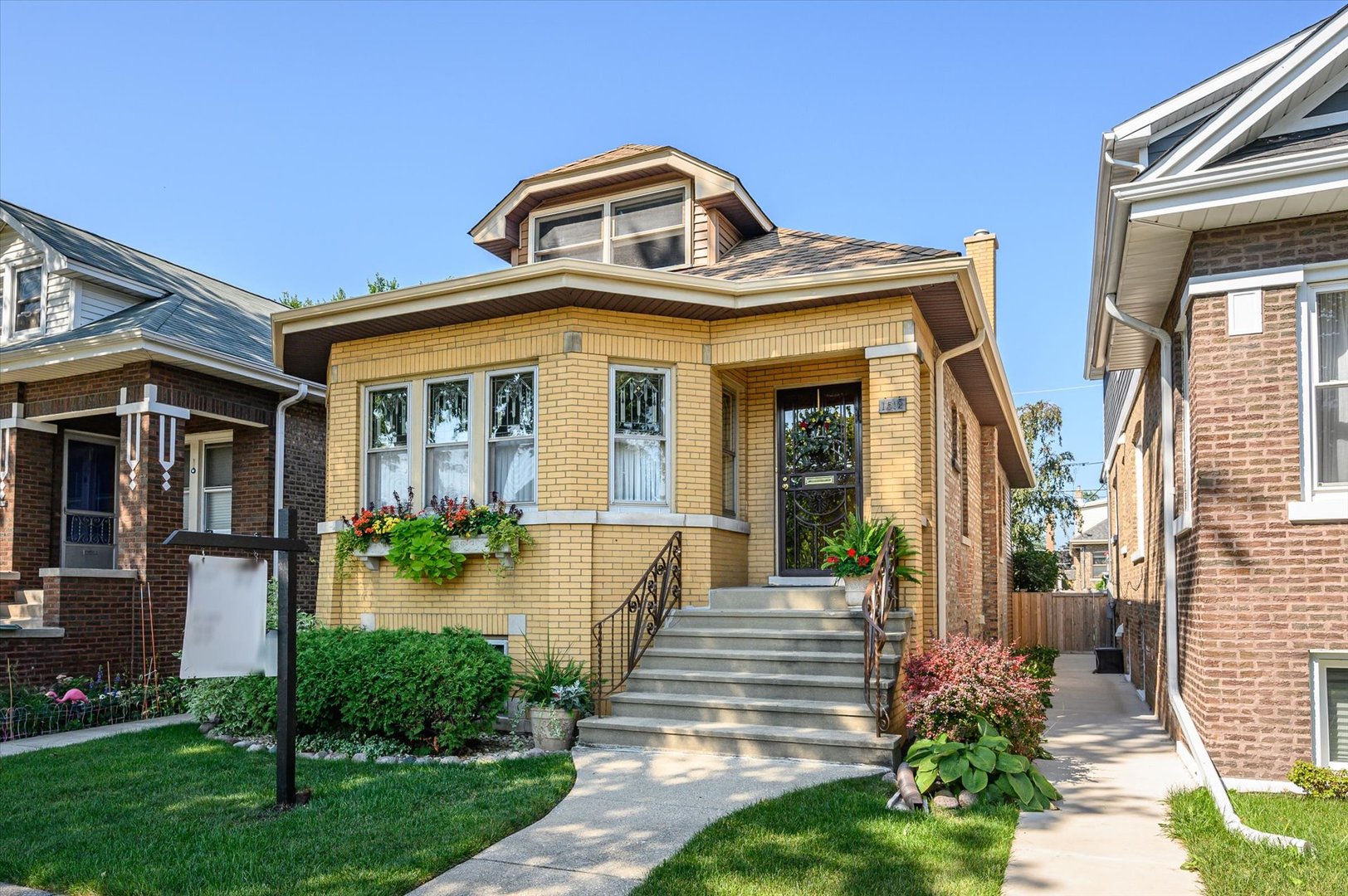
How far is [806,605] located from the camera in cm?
952

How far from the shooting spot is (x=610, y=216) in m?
13.0

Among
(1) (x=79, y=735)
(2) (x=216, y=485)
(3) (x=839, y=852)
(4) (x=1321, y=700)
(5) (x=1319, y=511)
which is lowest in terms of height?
(1) (x=79, y=735)

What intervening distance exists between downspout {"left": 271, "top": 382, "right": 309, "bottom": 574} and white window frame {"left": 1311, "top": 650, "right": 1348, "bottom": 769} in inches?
499

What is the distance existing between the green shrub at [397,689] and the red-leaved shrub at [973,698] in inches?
138

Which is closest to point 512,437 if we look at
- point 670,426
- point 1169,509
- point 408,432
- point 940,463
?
point 408,432

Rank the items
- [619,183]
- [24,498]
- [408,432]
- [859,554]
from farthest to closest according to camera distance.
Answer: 1. [24,498]
2. [619,183]
3. [408,432]
4. [859,554]

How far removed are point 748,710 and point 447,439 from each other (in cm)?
475

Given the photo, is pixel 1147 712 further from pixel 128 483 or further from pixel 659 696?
pixel 128 483

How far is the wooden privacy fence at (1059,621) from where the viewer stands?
23750 mm

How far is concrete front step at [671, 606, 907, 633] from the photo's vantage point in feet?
29.2

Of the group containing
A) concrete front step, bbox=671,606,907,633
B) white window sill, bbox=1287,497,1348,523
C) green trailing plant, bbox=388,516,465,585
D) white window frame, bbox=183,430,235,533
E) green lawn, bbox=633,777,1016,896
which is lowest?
green lawn, bbox=633,777,1016,896

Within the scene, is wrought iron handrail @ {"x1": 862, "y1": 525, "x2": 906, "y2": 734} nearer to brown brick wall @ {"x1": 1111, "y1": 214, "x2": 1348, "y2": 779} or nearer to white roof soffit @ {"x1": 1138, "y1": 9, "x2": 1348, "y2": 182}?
brown brick wall @ {"x1": 1111, "y1": 214, "x2": 1348, "y2": 779}

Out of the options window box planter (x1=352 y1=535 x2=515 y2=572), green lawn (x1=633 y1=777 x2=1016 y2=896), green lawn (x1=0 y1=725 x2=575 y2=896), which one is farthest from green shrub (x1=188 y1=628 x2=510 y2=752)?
green lawn (x1=633 y1=777 x2=1016 y2=896)

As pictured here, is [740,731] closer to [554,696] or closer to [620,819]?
[554,696]
